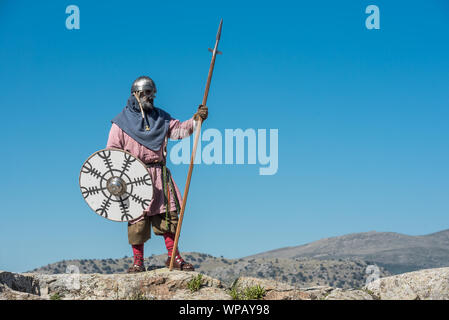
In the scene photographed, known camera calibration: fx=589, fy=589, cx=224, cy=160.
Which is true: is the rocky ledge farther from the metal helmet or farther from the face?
the metal helmet

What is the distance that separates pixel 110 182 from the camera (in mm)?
10078

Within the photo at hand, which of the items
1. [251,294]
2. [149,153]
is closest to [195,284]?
[251,294]

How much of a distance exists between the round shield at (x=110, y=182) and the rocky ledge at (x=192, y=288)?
114 cm

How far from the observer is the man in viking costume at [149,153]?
10453 millimetres

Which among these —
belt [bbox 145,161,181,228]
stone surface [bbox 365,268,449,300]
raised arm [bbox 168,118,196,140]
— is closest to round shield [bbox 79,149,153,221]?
belt [bbox 145,161,181,228]

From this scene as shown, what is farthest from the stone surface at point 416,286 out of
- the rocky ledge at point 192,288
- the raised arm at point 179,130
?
the raised arm at point 179,130

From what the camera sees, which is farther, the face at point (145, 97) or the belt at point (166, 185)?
the face at point (145, 97)

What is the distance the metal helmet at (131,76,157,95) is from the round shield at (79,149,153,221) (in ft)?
4.16

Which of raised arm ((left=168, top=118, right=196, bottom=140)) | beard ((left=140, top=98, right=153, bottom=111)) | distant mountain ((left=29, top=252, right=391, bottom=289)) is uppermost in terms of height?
beard ((left=140, top=98, right=153, bottom=111))

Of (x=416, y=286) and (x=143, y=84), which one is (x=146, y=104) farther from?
(x=416, y=286)

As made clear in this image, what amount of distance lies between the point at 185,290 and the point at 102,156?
2681 mm

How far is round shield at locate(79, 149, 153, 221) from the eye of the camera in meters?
10.1

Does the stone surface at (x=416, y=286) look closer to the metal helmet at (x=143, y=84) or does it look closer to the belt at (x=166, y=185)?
the belt at (x=166, y=185)

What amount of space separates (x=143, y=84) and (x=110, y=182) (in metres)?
1.89
